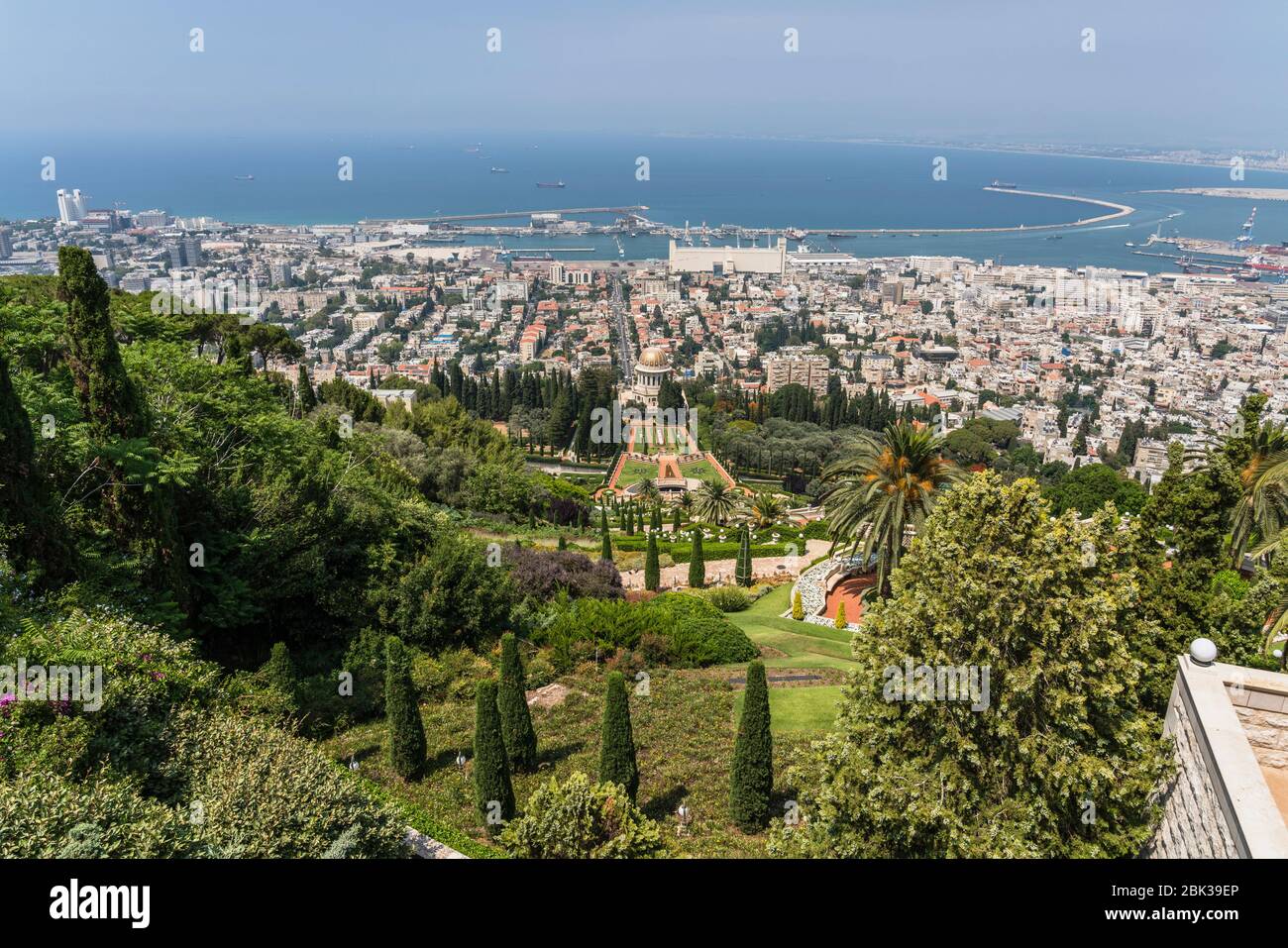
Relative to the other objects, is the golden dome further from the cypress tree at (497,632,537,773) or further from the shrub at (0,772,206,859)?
the shrub at (0,772,206,859)

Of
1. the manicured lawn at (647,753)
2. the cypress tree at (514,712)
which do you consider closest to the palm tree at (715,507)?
the manicured lawn at (647,753)

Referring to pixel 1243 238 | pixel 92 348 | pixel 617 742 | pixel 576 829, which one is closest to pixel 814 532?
pixel 617 742

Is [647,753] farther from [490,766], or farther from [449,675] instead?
[449,675]

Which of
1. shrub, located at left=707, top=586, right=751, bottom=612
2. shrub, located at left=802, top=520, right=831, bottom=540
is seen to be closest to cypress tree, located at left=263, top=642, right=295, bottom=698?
shrub, located at left=707, top=586, right=751, bottom=612

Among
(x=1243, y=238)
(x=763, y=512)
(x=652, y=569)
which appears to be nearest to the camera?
(x=652, y=569)

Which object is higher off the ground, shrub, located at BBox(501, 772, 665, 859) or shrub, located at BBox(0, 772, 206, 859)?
shrub, located at BBox(0, 772, 206, 859)

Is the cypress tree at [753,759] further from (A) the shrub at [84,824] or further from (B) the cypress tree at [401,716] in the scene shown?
(A) the shrub at [84,824]
